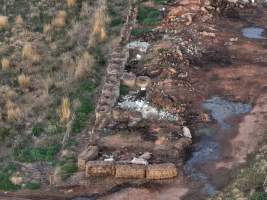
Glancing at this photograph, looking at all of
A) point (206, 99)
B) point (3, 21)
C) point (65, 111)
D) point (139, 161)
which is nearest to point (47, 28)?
point (3, 21)

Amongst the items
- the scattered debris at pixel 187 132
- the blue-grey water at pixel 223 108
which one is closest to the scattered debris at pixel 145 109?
A: the scattered debris at pixel 187 132

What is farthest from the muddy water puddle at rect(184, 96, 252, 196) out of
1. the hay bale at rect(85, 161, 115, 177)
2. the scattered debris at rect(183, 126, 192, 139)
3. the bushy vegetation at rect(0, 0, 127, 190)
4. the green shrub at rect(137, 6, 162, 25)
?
the green shrub at rect(137, 6, 162, 25)

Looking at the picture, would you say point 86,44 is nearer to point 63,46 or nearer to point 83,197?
point 63,46

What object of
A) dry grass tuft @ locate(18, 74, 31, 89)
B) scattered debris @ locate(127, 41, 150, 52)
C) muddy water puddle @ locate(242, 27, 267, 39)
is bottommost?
dry grass tuft @ locate(18, 74, 31, 89)

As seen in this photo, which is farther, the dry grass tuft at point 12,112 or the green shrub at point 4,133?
the dry grass tuft at point 12,112

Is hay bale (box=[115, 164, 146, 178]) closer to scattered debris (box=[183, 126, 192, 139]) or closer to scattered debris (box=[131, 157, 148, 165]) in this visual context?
scattered debris (box=[131, 157, 148, 165])

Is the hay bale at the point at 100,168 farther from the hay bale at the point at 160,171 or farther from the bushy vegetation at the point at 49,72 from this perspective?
the hay bale at the point at 160,171
